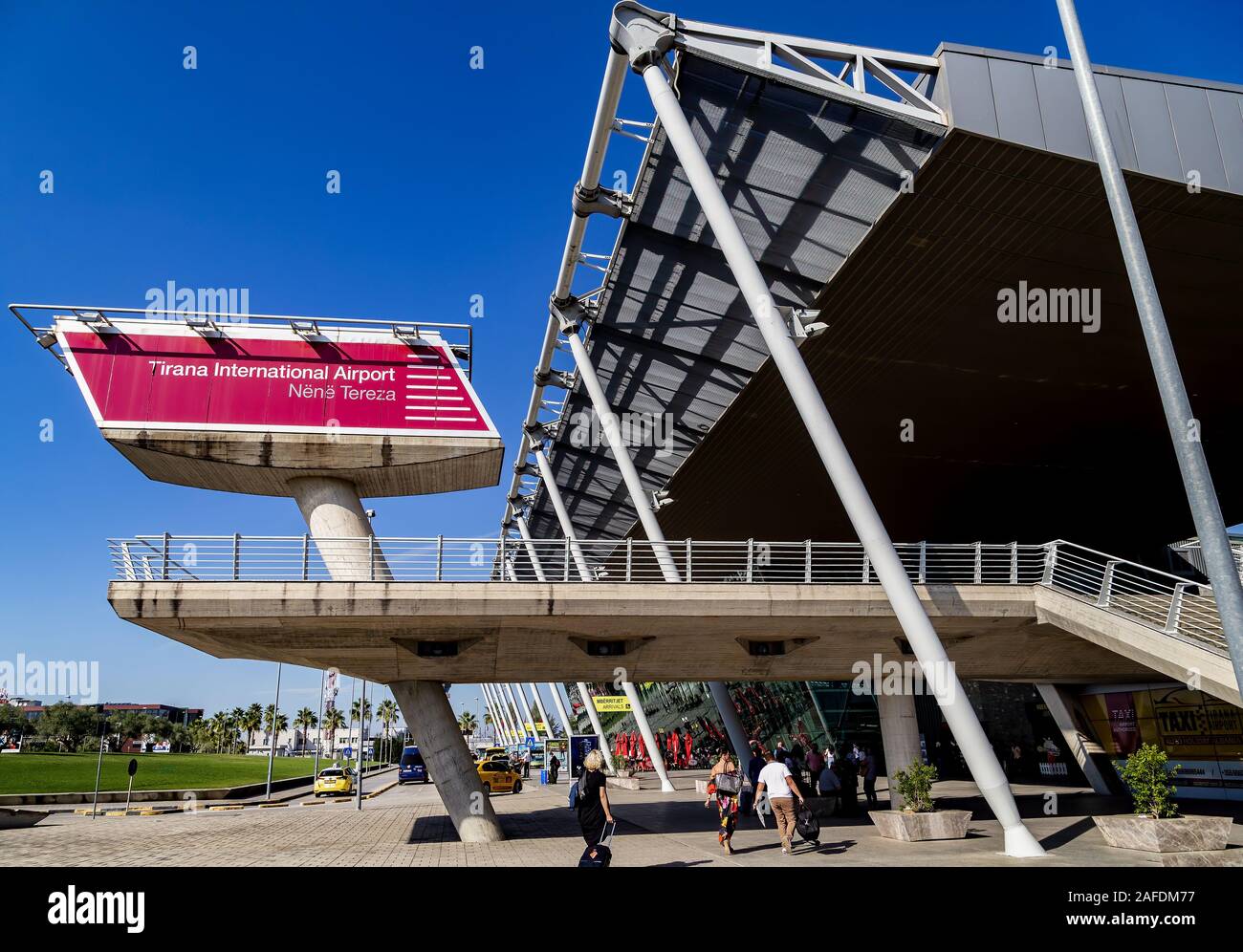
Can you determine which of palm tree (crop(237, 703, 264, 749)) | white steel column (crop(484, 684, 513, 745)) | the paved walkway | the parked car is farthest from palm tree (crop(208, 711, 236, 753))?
the paved walkway

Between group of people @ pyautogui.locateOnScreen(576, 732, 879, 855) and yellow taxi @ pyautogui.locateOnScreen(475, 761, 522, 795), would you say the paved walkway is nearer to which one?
group of people @ pyautogui.locateOnScreen(576, 732, 879, 855)

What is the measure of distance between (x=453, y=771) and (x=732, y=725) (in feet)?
33.9

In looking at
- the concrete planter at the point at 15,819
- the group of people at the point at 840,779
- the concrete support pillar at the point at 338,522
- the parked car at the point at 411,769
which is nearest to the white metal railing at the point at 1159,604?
the group of people at the point at 840,779

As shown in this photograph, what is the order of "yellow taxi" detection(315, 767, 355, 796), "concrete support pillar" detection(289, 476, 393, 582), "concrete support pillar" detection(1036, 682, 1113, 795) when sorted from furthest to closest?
1. "yellow taxi" detection(315, 767, 355, 796)
2. "concrete support pillar" detection(1036, 682, 1113, 795)
3. "concrete support pillar" detection(289, 476, 393, 582)

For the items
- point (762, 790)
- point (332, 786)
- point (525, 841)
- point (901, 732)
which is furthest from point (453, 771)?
point (332, 786)

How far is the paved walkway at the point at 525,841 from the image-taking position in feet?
46.3

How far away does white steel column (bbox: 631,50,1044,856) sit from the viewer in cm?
1389

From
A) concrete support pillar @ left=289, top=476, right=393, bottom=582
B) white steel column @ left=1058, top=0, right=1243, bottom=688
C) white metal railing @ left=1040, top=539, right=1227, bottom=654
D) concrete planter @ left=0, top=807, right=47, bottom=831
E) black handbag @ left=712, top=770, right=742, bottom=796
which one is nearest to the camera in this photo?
white steel column @ left=1058, top=0, right=1243, bottom=688

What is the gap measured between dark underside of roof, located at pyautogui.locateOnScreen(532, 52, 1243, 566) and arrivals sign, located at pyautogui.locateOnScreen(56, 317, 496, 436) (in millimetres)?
7384

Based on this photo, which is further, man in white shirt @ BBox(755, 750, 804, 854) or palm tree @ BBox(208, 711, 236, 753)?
palm tree @ BBox(208, 711, 236, 753)

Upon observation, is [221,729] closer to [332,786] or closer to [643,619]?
[332,786]

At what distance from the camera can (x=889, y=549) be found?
14523 millimetres
